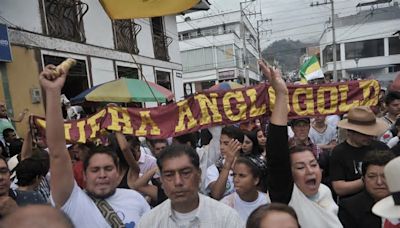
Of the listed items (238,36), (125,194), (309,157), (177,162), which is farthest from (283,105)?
(238,36)

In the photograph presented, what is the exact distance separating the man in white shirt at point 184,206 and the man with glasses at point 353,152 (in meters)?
1.36

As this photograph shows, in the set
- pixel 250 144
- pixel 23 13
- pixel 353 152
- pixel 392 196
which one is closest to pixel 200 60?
pixel 23 13

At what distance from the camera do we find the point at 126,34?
13.4 m

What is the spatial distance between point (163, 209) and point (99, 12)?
412 inches

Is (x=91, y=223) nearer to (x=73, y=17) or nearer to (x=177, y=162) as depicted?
(x=177, y=162)

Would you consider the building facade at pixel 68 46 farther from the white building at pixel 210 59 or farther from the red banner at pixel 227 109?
the white building at pixel 210 59

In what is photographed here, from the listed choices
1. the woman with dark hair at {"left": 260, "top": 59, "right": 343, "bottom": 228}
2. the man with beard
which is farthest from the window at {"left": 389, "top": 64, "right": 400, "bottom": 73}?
the woman with dark hair at {"left": 260, "top": 59, "right": 343, "bottom": 228}

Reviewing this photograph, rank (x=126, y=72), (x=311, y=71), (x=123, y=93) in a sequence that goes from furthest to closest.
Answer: (x=126, y=72) → (x=311, y=71) → (x=123, y=93)

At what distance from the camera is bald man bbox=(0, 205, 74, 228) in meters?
1.24

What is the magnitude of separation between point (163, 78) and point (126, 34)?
385 centimetres

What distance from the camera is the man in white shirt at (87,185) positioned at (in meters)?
2.15

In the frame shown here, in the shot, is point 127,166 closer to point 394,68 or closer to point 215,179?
point 215,179

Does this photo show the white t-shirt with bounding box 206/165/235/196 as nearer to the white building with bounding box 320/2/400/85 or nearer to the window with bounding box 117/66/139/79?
the window with bounding box 117/66/139/79

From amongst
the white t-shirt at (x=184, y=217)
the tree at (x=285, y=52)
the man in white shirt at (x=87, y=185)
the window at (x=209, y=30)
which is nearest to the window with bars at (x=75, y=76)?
the man in white shirt at (x=87, y=185)
